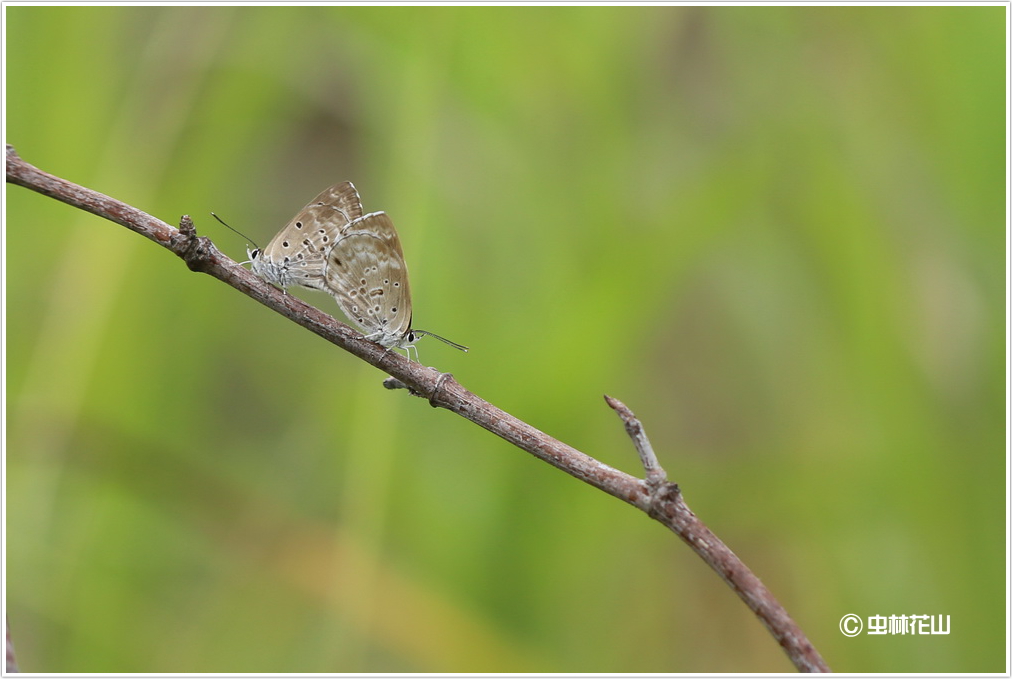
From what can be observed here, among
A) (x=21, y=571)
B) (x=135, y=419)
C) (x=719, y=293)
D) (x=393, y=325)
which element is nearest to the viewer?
(x=393, y=325)

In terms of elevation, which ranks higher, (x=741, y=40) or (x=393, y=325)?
(x=741, y=40)

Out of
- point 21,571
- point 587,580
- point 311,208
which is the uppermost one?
point 311,208

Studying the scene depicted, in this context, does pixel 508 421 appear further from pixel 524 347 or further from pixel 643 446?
pixel 524 347

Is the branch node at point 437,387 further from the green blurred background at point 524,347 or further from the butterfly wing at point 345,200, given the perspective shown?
the green blurred background at point 524,347

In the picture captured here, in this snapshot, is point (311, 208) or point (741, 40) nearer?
point (311, 208)

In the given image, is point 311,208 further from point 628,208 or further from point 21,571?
point 21,571

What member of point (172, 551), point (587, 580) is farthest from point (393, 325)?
point (172, 551)

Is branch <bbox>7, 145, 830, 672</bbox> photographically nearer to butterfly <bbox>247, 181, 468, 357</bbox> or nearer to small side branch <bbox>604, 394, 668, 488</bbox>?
small side branch <bbox>604, 394, 668, 488</bbox>
